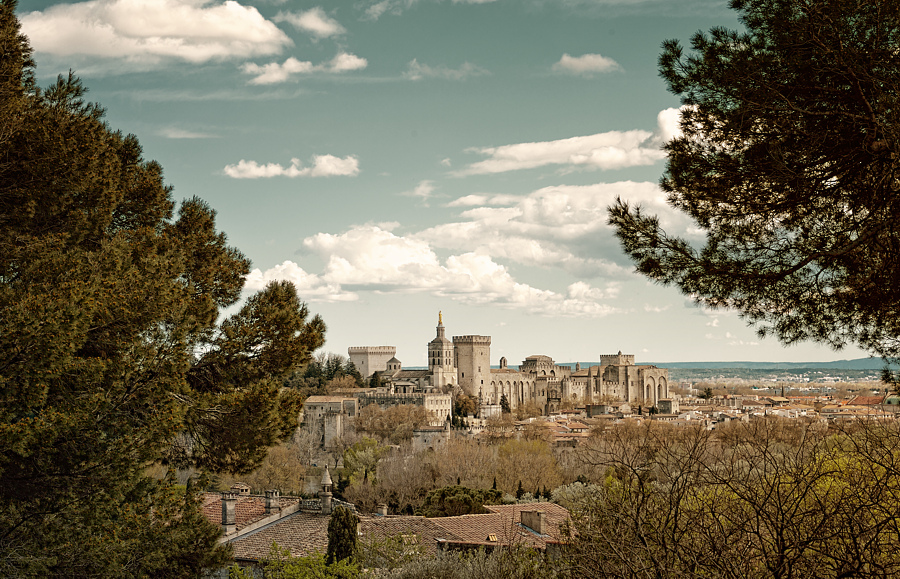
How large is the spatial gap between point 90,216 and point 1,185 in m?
0.94

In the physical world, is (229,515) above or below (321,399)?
below

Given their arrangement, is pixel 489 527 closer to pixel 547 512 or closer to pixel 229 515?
pixel 547 512

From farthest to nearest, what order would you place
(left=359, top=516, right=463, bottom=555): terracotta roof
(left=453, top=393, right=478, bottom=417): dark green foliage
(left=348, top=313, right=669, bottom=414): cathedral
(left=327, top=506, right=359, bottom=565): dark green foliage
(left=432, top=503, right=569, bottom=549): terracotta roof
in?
(left=348, top=313, right=669, bottom=414): cathedral → (left=453, top=393, right=478, bottom=417): dark green foliage → (left=359, top=516, right=463, bottom=555): terracotta roof → (left=432, top=503, right=569, bottom=549): terracotta roof → (left=327, top=506, right=359, bottom=565): dark green foliage

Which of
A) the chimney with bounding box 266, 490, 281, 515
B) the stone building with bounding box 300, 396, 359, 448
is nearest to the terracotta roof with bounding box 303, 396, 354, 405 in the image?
the stone building with bounding box 300, 396, 359, 448

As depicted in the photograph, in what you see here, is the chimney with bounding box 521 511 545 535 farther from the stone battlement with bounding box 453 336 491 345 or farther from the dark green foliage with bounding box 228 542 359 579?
the stone battlement with bounding box 453 336 491 345

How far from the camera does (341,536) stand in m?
17.3

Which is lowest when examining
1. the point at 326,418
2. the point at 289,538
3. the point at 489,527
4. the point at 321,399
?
the point at 289,538

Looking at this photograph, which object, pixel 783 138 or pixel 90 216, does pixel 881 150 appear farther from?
pixel 90 216

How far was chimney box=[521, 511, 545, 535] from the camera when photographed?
19947 mm

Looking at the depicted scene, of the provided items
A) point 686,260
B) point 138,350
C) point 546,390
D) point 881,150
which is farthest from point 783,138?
point 546,390

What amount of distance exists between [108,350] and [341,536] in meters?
9.80

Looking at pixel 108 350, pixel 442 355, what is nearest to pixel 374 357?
pixel 442 355

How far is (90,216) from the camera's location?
30.8 feet

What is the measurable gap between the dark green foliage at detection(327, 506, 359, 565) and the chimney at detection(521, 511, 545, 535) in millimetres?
4720
